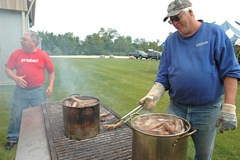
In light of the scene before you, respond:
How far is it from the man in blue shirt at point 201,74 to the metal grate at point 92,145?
0.57 meters

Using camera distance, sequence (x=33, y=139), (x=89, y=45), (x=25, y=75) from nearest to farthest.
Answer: (x=33, y=139)
(x=25, y=75)
(x=89, y=45)

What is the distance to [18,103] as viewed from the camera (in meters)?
3.68

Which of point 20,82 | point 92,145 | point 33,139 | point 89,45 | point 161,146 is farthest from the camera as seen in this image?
point 89,45

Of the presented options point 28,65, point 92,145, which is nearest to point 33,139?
point 92,145

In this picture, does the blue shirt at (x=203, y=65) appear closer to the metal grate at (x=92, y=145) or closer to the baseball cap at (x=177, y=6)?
the baseball cap at (x=177, y=6)

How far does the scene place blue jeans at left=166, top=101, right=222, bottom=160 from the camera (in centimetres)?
204

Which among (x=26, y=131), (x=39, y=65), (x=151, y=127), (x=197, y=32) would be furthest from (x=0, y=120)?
(x=197, y=32)

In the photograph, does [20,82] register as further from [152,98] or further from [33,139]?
[152,98]

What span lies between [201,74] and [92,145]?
1385mm

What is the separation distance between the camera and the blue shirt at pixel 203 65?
1.87m

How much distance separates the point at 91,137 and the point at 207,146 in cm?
130

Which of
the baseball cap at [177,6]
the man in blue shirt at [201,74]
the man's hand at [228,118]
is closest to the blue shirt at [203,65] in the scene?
the man in blue shirt at [201,74]

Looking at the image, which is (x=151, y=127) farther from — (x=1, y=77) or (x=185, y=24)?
(x=1, y=77)

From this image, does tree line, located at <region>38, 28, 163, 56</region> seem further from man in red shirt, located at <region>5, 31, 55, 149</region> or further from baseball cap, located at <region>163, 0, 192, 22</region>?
baseball cap, located at <region>163, 0, 192, 22</region>
